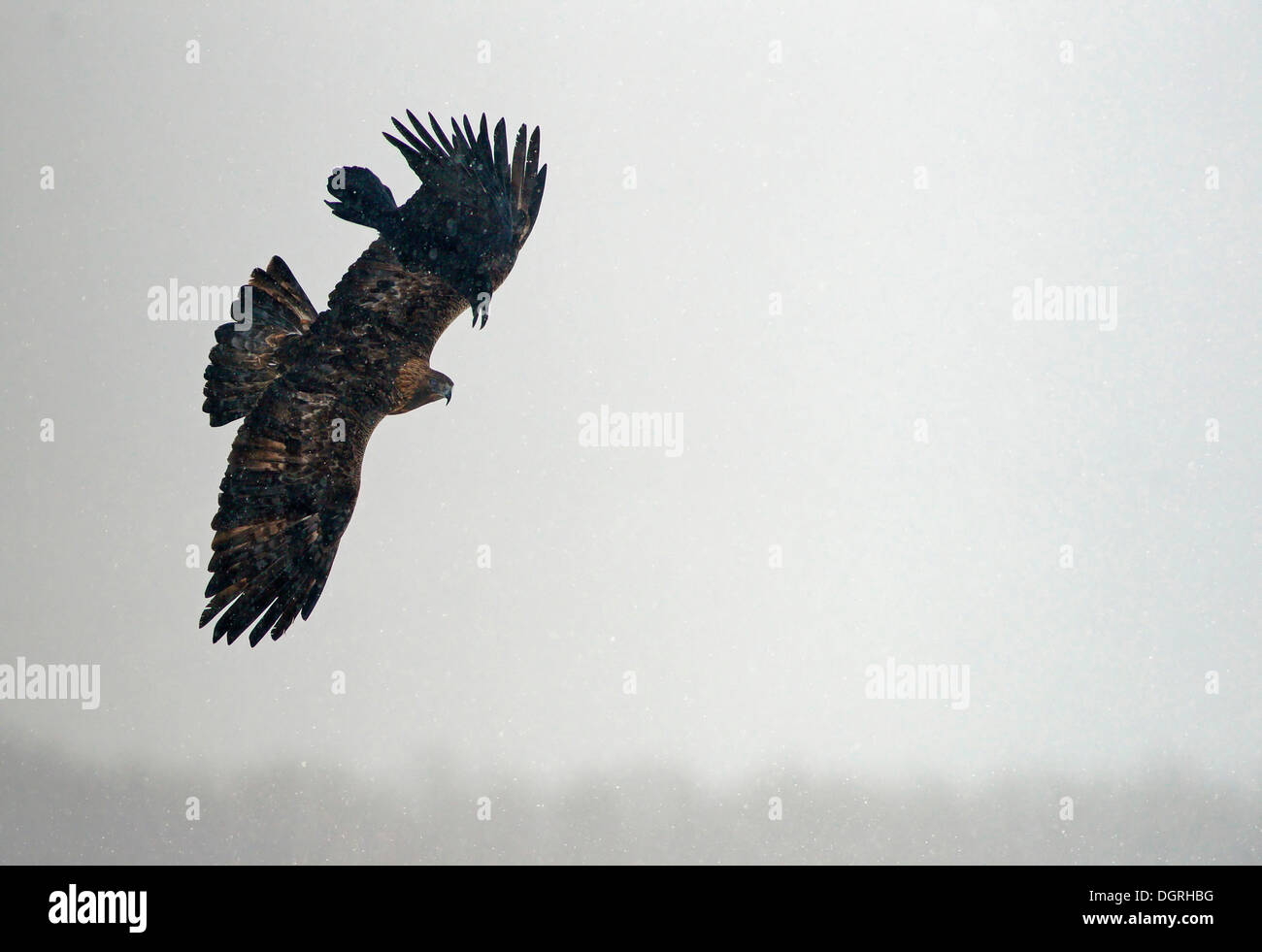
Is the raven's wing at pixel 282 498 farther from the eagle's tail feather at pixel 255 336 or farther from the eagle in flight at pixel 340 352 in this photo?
the eagle's tail feather at pixel 255 336

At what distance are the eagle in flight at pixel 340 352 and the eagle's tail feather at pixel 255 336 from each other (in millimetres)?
12

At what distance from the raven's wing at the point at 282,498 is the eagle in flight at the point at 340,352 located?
0.01 metres

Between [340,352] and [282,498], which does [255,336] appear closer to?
[340,352]

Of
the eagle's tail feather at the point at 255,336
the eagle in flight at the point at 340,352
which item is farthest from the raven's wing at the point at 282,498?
the eagle's tail feather at the point at 255,336

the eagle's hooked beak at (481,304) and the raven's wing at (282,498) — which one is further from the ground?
the eagle's hooked beak at (481,304)

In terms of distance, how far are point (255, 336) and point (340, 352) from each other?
115 cm

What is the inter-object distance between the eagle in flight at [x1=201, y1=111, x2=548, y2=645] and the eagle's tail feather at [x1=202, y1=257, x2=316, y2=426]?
12mm

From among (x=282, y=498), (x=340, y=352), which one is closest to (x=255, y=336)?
(x=340, y=352)

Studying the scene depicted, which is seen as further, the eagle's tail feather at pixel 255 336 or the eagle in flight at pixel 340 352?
the eagle's tail feather at pixel 255 336

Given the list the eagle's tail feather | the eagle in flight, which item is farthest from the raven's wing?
the eagle's tail feather

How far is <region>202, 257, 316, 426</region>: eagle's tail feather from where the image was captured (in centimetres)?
1069

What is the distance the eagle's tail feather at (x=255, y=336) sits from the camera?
10.7m

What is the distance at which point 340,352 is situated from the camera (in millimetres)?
10062

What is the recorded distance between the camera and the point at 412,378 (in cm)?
1015
